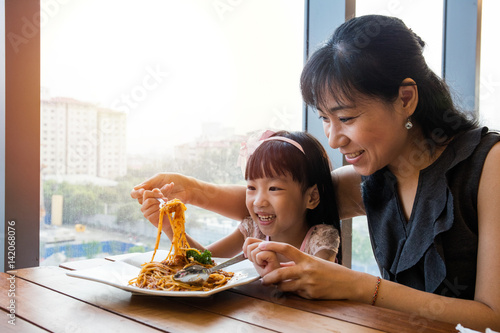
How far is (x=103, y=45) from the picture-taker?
2041mm

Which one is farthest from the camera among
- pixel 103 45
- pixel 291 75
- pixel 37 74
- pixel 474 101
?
pixel 474 101

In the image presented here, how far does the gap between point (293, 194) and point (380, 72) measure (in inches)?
24.9

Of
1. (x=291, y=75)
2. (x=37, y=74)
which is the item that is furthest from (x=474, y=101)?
(x=37, y=74)

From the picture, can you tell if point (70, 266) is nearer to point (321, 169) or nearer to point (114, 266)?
point (114, 266)

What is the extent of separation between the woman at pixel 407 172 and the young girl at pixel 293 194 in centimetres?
28

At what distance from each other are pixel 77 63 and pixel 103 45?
16 cm

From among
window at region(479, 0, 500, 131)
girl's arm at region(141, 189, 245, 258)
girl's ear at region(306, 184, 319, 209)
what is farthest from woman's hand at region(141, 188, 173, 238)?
window at region(479, 0, 500, 131)

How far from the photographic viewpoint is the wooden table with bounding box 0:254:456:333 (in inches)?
36.2

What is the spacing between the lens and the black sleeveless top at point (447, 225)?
132 cm

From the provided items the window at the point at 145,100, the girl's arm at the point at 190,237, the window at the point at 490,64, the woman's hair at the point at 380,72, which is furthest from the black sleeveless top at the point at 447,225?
the window at the point at 490,64

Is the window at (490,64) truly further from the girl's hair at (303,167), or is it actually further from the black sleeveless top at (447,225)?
the black sleeveless top at (447,225)

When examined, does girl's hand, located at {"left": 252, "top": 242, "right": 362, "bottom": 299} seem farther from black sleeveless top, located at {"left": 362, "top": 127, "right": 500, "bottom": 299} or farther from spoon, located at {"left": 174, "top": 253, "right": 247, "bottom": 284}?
black sleeveless top, located at {"left": 362, "top": 127, "right": 500, "bottom": 299}

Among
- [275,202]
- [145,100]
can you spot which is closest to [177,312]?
[275,202]

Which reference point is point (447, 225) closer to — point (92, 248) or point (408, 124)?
point (408, 124)
